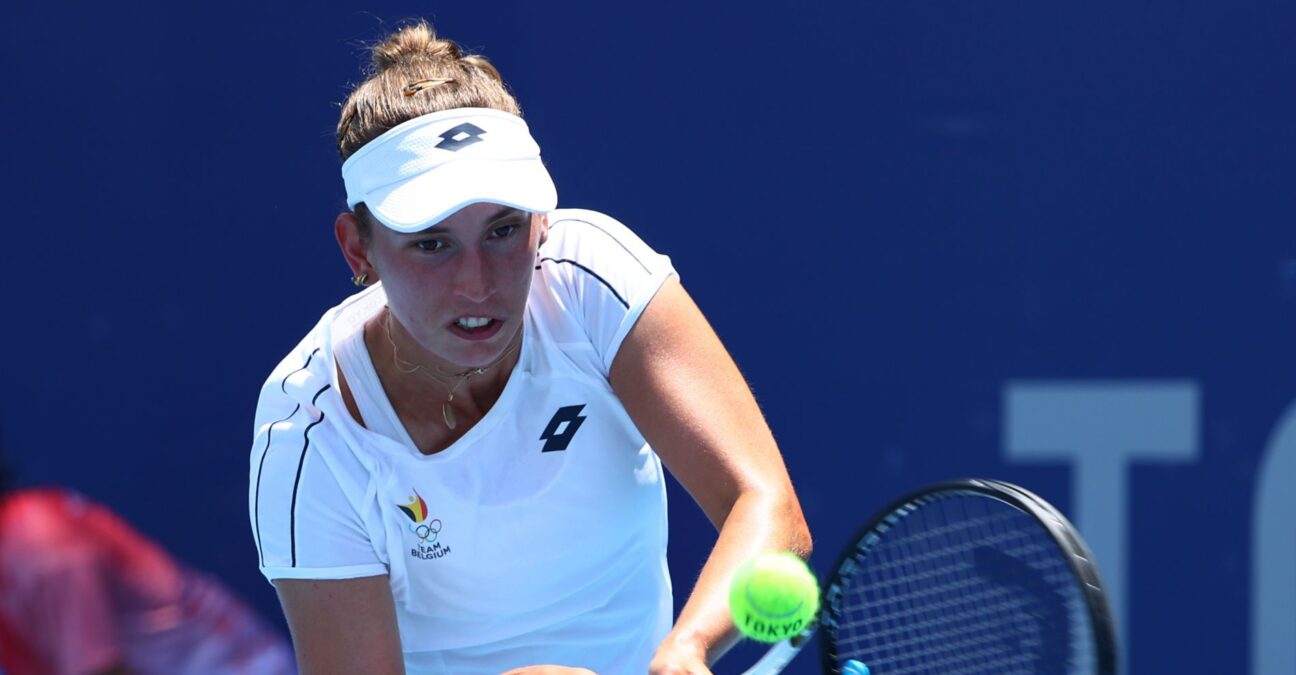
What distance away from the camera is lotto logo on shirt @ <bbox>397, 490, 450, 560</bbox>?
2340 mm

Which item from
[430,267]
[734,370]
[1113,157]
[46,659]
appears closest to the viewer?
[46,659]

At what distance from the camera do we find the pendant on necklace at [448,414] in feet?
7.82

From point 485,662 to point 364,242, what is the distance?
0.66 m

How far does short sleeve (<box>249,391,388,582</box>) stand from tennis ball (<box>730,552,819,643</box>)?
605 millimetres

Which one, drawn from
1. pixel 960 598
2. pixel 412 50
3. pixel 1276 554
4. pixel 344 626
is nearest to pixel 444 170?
pixel 412 50

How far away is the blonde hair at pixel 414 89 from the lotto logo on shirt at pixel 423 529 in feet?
1.63

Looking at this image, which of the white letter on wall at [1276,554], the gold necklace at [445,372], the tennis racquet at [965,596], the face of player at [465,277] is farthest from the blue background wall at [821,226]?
the face of player at [465,277]

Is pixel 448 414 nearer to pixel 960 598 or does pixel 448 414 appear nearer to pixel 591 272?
pixel 591 272

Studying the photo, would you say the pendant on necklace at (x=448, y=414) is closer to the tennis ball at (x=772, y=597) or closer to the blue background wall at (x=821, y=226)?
the tennis ball at (x=772, y=597)

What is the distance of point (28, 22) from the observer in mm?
3447

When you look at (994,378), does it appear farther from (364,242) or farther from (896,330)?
(364,242)

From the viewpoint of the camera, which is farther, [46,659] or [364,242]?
[364,242]

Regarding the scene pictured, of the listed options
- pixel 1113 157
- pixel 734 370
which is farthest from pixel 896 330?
pixel 734 370

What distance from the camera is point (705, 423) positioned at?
229 centimetres
